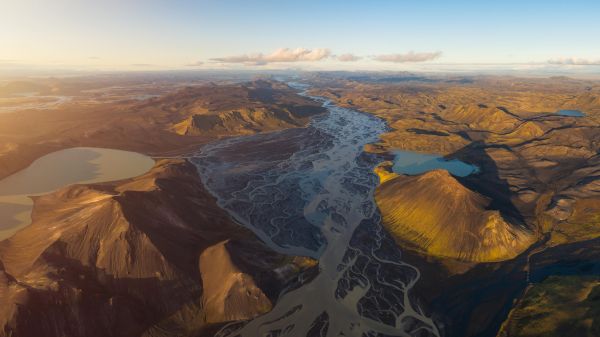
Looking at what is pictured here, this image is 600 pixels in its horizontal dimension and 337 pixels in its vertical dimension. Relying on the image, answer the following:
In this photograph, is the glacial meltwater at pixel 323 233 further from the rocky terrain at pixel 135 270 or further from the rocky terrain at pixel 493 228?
the rocky terrain at pixel 493 228

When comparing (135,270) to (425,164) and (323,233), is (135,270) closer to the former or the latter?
(323,233)

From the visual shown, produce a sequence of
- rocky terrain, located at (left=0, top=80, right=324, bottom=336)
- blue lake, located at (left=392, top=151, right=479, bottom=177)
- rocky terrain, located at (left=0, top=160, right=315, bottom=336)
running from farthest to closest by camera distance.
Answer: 1. blue lake, located at (left=392, top=151, right=479, bottom=177)
2. rocky terrain, located at (left=0, top=80, right=324, bottom=336)
3. rocky terrain, located at (left=0, top=160, right=315, bottom=336)

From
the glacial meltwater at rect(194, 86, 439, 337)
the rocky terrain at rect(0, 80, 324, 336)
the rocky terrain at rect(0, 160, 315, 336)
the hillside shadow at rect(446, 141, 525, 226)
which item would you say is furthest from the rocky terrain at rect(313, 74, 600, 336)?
the rocky terrain at rect(0, 160, 315, 336)

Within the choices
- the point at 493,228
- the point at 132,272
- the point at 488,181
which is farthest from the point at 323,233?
the point at 488,181

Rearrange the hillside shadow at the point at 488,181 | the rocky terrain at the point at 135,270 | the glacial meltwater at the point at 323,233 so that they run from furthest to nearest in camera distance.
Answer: the hillside shadow at the point at 488,181
the glacial meltwater at the point at 323,233
the rocky terrain at the point at 135,270

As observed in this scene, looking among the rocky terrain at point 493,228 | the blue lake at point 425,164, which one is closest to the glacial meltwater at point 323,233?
the rocky terrain at point 493,228

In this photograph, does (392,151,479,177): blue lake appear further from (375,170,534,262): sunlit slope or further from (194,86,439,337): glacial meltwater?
(375,170,534,262): sunlit slope

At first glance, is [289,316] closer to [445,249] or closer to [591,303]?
[445,249]
